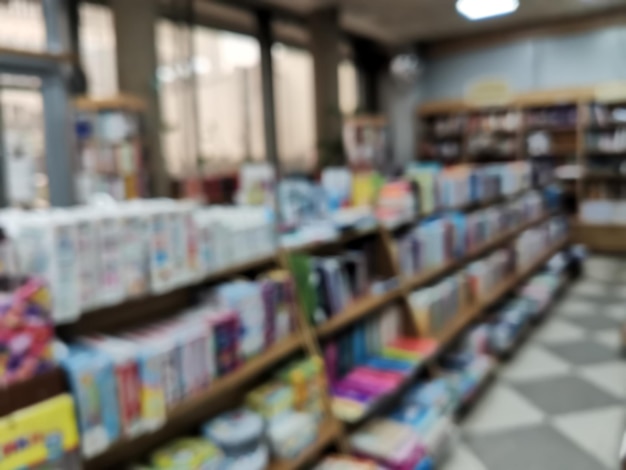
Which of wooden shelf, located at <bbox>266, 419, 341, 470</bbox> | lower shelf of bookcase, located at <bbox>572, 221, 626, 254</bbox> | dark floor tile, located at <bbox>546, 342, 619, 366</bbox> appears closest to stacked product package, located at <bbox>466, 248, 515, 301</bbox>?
dark floor tile, located at <bbox>546, 342, 619, 366</bbox>

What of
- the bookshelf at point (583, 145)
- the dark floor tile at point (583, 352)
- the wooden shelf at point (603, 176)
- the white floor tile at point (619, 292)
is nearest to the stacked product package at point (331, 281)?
the dark floor tile at point (583, 352)

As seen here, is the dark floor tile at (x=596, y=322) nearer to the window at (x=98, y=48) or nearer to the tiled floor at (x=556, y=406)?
the tiled floor at (x=556, y=406)

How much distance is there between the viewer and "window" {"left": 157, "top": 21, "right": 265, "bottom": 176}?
220 inches

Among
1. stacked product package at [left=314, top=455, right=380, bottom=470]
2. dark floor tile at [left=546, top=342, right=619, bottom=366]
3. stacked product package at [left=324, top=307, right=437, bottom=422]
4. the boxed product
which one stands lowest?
dark floor tile at [left=546, top=342, right=619, bottom=366]

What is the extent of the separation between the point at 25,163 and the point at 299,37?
18.3 ft

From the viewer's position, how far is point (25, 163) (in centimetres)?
262

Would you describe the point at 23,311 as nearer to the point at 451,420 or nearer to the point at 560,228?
the point at 451,420

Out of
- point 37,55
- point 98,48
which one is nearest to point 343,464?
point 37,55

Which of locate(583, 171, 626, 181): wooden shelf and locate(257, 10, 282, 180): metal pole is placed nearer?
locate(257, 10, 282, 180): metal pole

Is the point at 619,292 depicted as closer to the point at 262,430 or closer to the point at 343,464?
the point at 343,464

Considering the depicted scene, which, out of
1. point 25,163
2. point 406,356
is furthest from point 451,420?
point 25,163

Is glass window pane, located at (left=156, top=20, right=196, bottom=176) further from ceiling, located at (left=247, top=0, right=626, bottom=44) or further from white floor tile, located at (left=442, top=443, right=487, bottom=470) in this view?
white floor tile, located at (left=442, top=443, right=487, bottom=470)

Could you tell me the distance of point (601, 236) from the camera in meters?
7.41

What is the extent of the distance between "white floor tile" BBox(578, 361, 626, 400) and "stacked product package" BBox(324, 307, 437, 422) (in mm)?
1324
